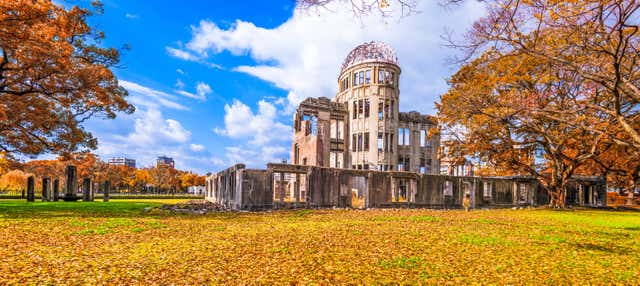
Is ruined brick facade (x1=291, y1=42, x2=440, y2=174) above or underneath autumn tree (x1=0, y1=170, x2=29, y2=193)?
above

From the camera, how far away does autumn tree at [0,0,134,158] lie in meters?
15.0

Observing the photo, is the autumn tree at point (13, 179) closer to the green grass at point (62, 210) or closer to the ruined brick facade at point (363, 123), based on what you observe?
the green grass at point (62, 210)

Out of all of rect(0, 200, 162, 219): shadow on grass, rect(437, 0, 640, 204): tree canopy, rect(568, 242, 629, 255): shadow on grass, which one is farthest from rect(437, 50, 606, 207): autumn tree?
rect(0, 200, 162, 219): shadow on grass

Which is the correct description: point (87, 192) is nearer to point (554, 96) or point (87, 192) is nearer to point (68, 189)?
point (68, 189)

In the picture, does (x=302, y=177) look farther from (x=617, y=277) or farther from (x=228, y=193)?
(x=617, y=277)

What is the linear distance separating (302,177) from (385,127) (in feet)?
37.5

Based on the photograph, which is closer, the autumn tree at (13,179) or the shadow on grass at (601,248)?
the shadow on grass at (601,248)

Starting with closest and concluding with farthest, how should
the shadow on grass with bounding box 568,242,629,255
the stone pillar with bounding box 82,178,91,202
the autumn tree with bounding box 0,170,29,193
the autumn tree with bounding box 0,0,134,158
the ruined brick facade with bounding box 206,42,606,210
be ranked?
the shadow on grass with bounding box 568,242,629,255 < the autumn tree with bounding box 0,0,134,158 < the ruined brick facade with bounding box 206,42,606,210 < the stone pillar with bounding box 82,178,91,202 < the autumn tree with bounding box 0,170,29,193

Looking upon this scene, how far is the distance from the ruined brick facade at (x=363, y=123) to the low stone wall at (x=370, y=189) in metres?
13.8

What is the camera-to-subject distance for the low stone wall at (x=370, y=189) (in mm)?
22730

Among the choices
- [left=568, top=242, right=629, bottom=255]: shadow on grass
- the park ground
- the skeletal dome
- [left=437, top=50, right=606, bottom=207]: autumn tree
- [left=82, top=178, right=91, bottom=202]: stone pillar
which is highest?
the skeletal dome

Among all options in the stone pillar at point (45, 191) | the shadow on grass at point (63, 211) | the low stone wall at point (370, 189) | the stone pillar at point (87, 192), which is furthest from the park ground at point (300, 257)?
the stone pillar at point (45, 191)

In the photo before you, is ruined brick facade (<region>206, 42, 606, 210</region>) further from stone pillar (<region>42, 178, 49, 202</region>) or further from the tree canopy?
stone pillar (<region>42, 178, 49, 202</region>)

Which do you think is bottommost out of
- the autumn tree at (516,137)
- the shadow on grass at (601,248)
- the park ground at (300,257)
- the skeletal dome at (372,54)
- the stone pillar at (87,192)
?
the stone pillar at (87,192)
